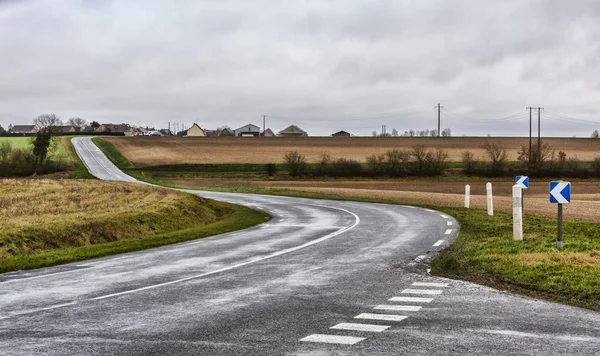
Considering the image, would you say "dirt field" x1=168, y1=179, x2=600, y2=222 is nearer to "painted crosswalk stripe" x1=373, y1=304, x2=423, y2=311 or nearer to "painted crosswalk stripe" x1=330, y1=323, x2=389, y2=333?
"painted crosswalk stripe" x1=373, y1=304, x2=423, y2=311

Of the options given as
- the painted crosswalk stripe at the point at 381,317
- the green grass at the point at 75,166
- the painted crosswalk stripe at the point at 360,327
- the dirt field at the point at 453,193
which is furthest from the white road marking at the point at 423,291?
the green grass at the point at 75,166

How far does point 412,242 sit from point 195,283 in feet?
25.9

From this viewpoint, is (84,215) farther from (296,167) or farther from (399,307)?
(296,167)

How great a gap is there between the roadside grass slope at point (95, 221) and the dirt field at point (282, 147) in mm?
60529

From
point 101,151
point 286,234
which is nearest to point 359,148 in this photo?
point 101,151

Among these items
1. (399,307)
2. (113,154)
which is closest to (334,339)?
(399,307)

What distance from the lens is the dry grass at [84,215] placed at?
63.0 feet

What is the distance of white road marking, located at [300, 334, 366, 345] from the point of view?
23.9ft

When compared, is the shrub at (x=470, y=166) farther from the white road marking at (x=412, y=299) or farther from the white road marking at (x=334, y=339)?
the white road marking at (x=334, y=339)

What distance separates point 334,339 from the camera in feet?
24.3

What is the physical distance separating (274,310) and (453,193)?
49669 mm

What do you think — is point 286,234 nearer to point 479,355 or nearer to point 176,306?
point 176,306

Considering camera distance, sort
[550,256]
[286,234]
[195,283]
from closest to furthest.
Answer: [195,283] < [550,256] < [286,234]

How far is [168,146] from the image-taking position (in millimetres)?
117438
